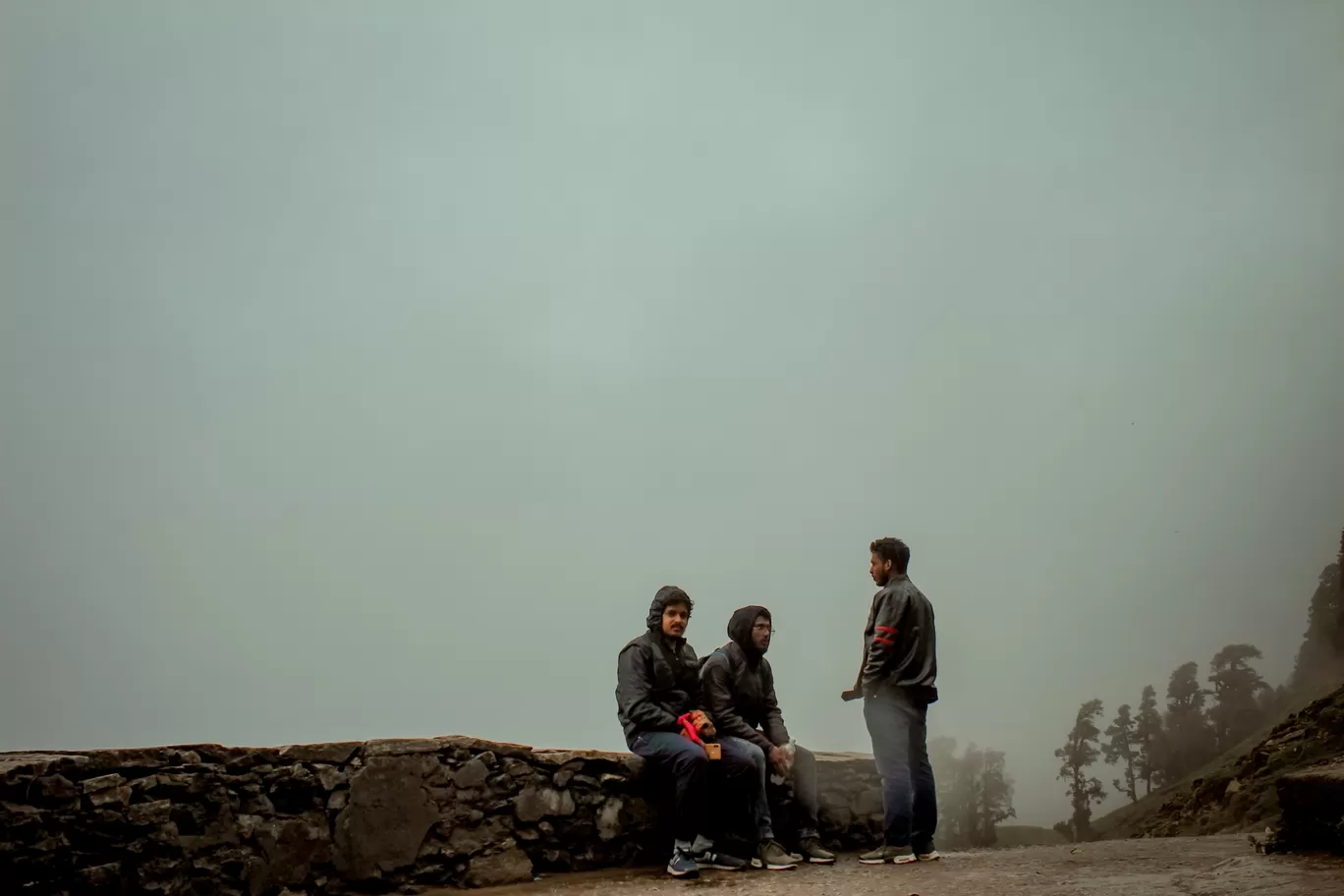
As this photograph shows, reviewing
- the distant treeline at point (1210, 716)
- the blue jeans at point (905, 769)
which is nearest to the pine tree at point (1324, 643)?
the distant treeline at point (1210, 716)

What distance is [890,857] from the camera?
461 cm

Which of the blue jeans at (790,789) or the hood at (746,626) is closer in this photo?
the blue jeans at (790,789)

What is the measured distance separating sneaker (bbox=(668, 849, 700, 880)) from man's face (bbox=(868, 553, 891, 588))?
202 centimetres

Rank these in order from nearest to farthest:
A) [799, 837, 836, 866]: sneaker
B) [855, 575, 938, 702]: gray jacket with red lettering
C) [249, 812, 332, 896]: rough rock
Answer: [249, 812, 332, 896]: rough rock
[799, 837, 836, 866]: sneaker
[855, 575, 938, 702]: gray jacket with red lettering

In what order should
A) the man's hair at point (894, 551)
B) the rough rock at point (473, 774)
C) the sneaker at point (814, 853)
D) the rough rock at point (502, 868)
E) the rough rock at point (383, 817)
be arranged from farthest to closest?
the man's hair at point (894, 551) → the sneaker at point (814, 853) → the rough rock at point (473, 774) → the rough rock at point (502, 868) → the rough rock at point (383, 817)

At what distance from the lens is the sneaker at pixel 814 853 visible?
461cm

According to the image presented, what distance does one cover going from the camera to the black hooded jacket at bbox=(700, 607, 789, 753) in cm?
479

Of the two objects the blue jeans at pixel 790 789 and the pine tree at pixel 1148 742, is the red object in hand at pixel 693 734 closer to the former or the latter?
the blue jeans at pixel 790 789

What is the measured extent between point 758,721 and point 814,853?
2.69ft

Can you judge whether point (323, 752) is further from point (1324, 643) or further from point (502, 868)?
point (1324, 643)

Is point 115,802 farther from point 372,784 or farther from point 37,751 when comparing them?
point 372,784

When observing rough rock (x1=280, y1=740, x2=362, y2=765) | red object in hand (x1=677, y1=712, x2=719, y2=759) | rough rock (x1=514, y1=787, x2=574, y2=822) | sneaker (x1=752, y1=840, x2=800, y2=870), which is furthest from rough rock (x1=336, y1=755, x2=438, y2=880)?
sneaker (x1=752, y1=840, x2=800, y2=870)

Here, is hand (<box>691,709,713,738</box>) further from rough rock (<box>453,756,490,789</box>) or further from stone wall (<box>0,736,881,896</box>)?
rough rock (<box>453,756,490,789</box>)

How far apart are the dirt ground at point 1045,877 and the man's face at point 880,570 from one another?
164 cm
